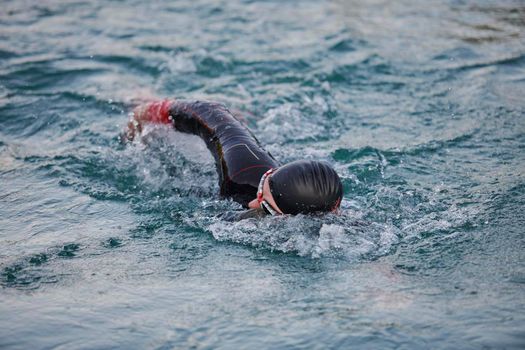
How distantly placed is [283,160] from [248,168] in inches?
67.0

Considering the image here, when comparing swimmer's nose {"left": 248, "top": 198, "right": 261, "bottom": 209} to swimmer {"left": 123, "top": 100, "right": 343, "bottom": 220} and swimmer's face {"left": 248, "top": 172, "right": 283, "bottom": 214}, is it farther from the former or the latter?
swimmer's face {"left": 248, "top": 172, "right": 283, "bottom": 214}

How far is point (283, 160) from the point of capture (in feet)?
25.1

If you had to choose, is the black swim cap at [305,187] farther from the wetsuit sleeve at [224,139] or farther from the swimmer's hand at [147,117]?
the swimmer's hand at [147,117]

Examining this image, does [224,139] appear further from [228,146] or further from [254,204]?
[254,204]

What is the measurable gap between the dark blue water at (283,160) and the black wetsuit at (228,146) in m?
0.37

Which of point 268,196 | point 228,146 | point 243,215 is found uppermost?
point 228,146

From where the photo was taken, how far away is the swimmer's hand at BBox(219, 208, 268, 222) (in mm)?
5750

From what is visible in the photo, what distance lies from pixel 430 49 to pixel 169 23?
18.1ft

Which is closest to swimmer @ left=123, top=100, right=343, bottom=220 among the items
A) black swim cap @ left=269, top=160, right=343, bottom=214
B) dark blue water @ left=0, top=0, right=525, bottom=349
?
black swim cap @ left=269, top=160, right=343, bottom=214

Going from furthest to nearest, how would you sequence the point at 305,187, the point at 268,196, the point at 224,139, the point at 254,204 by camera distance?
the point at 224,139
the point at 254,204
the point at 268,196
the point at 305,187

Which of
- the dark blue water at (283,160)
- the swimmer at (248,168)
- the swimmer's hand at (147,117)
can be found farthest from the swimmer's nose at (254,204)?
the swimmer's hand at (147,117)

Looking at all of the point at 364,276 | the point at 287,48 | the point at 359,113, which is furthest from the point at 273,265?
the point at 287,48

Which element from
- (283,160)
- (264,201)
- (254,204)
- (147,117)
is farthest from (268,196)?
(147,117)

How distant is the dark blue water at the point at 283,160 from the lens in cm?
462
